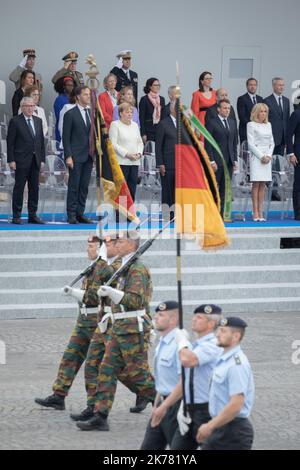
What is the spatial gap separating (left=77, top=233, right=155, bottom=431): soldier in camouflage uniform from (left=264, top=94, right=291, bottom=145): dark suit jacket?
979 cm

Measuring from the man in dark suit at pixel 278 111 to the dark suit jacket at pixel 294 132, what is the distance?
2.18 ft

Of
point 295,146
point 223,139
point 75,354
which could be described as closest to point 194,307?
point 223,139

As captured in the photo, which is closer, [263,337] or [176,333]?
[176,333]

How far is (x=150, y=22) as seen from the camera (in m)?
23.5

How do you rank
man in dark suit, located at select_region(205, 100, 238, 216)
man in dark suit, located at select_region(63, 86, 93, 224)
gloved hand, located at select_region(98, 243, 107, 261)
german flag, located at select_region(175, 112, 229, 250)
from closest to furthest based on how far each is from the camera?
german flag, located at select_region(175, 112, 229, 250) < gloved hand, located at select_region(98, 243, 107, 261) < man in dark suit, located at select_region(63, 86, 93, 224) < man in dark suit, located at select_region(205, 100, 238, 216)

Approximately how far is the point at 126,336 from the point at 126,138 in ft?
23.4

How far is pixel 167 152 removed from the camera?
18766mm

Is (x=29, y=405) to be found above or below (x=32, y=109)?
below

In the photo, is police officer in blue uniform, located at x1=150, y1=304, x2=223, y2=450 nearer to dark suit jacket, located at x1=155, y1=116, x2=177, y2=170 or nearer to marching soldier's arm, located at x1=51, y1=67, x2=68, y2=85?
dark suit jacket, located at x1=155, y1=116, x2=177, y2=170

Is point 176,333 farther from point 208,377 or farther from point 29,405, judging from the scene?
point 29,405

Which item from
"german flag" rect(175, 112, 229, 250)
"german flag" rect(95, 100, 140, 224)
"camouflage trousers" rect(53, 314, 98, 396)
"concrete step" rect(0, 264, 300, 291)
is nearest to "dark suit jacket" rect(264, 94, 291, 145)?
"concrete step" rect(0, 264, 300, 291)

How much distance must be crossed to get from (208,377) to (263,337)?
290 inches

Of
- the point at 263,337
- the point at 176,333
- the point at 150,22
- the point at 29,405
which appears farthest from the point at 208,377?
the point at 150,22

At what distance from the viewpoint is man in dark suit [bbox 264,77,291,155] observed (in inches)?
817
